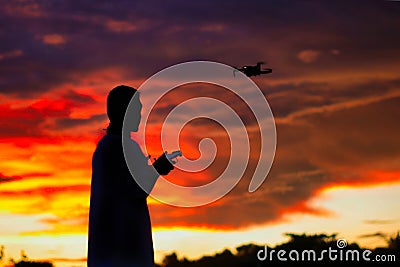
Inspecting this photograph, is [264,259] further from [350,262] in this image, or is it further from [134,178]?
[134,178]

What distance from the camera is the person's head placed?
10.2ft

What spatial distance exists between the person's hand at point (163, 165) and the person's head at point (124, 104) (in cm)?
23

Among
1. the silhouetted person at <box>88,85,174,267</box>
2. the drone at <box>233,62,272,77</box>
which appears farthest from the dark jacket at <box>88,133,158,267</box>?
the drone at <box>233,62,272,77</box>

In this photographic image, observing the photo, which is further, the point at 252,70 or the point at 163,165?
the point at 252,70

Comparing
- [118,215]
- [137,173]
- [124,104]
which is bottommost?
[118,215]

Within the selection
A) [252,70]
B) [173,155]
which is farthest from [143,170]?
[252,70]

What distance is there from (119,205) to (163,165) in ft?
0.93

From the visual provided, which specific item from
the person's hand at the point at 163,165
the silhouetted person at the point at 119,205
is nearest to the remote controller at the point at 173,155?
the person's hand at the point at 163,165

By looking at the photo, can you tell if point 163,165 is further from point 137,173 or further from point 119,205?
point 119,205

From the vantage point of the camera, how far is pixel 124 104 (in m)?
3.11

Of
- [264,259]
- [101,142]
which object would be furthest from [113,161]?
[264,259]

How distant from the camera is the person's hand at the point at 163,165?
2.95 metres

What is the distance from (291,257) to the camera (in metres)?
5.63

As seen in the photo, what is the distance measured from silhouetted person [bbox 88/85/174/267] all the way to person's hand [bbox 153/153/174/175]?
0.18 feet
